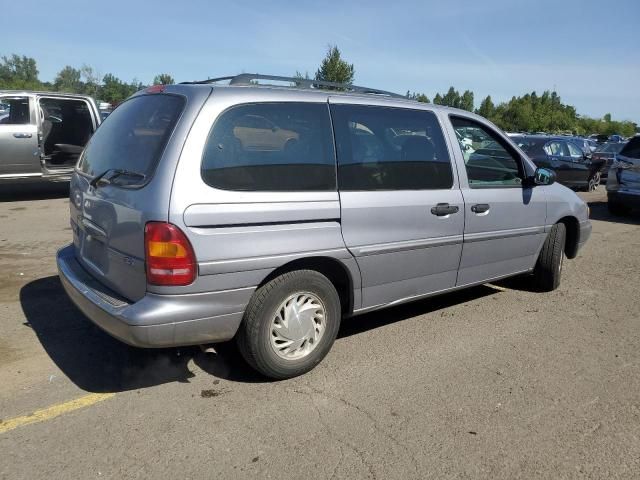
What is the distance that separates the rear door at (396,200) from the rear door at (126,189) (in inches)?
44.5

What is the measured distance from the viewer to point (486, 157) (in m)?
4.72

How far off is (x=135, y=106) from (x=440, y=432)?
2783 mm

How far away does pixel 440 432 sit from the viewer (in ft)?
9.85

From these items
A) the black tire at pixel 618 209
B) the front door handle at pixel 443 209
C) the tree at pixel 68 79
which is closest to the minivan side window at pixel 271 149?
the front door handle at pixel 443 209

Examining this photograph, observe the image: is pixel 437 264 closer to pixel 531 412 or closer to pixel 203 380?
pixel 531 412

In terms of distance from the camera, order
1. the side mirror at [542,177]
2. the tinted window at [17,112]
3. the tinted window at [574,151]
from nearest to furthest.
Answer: the side mirror at [542,177] < the tinted window at [17,112] < the tinted window at [574,151]

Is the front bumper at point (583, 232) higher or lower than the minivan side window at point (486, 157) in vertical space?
lower

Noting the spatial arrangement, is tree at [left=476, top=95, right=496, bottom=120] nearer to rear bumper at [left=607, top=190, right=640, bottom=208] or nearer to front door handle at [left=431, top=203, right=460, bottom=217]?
rear bumper at [left=607, top=190, right=640, bottom=208]

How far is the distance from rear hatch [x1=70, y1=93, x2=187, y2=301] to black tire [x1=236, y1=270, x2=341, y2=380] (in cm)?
66

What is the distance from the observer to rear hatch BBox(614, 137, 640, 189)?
32.9 feet

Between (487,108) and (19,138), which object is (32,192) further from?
(487,108)

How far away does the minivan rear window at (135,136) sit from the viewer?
10.3 ft

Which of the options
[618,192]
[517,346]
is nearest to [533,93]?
[618,192]

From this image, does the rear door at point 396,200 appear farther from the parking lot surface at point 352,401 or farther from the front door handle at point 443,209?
the parking lot surface at point 352,401
